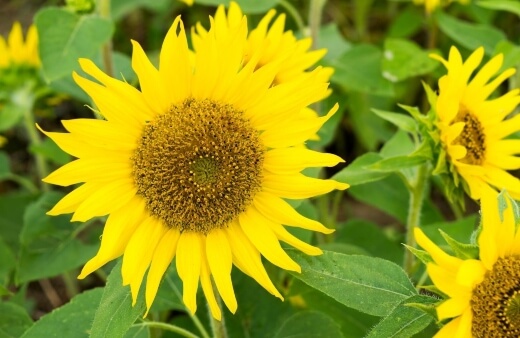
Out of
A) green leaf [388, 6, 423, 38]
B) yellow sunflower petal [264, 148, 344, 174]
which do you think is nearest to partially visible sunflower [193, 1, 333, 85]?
yellow sunflower petal [264, 148, 344, 174]

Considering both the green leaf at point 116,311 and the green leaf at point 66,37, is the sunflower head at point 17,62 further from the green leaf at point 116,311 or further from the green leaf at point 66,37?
the green leaf at point 116,311

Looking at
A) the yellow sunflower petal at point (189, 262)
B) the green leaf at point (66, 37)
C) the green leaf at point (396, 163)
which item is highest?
the green leaf at point (66, 37)

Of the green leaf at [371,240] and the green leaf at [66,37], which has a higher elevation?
the green leaf at [66,37]

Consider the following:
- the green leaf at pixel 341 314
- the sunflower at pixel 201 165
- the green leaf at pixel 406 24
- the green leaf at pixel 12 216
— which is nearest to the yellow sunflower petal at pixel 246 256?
the sunflower at pixel 201 165

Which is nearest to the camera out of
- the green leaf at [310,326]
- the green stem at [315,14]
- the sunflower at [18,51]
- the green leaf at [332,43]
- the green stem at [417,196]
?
the green leaf at [310,326]

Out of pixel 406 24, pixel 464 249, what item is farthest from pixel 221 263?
pixel 406 24

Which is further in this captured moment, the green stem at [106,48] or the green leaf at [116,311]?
the green stem at [106,48]
